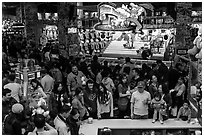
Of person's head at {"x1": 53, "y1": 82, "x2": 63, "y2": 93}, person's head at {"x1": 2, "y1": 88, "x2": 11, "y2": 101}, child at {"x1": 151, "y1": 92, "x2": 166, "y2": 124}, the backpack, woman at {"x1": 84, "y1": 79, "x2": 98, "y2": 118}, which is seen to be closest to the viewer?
the backpack

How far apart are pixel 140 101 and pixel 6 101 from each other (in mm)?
2568

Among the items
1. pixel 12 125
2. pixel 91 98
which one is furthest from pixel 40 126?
pixel 91 98

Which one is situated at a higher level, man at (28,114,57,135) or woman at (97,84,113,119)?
man at (28,114,57,135)

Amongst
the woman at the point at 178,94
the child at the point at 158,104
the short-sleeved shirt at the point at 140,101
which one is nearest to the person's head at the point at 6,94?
the short-sleeved shirt at the point at 140,101

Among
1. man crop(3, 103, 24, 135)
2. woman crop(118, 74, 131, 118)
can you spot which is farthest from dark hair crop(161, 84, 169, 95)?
man crop(3, 103, 24, 135)

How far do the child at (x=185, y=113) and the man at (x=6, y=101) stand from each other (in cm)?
322

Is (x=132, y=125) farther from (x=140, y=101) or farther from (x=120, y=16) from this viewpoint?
(x=120, y=16)

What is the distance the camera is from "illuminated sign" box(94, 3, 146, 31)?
9.84m

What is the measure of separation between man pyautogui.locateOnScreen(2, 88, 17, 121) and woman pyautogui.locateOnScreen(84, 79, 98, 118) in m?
1.55

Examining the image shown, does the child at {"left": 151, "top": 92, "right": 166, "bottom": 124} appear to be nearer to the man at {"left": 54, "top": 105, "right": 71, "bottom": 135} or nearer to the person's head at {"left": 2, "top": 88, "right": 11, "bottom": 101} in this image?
the man at {"left": 54, "top": 105, "right": 71, "bottom": 135}

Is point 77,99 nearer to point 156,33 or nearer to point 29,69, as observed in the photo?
point 29,69

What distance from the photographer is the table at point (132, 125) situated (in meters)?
6.35

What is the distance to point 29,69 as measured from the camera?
9078 millimetres

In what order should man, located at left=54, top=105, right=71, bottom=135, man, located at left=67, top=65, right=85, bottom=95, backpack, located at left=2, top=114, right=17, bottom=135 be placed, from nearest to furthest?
backpack, located at left=2, top=114, right=17, bottom=135 → man, located at left=54, top=105, right=71, bottom=135 → man, located at left=67, top=65, right=85, bottom=95
